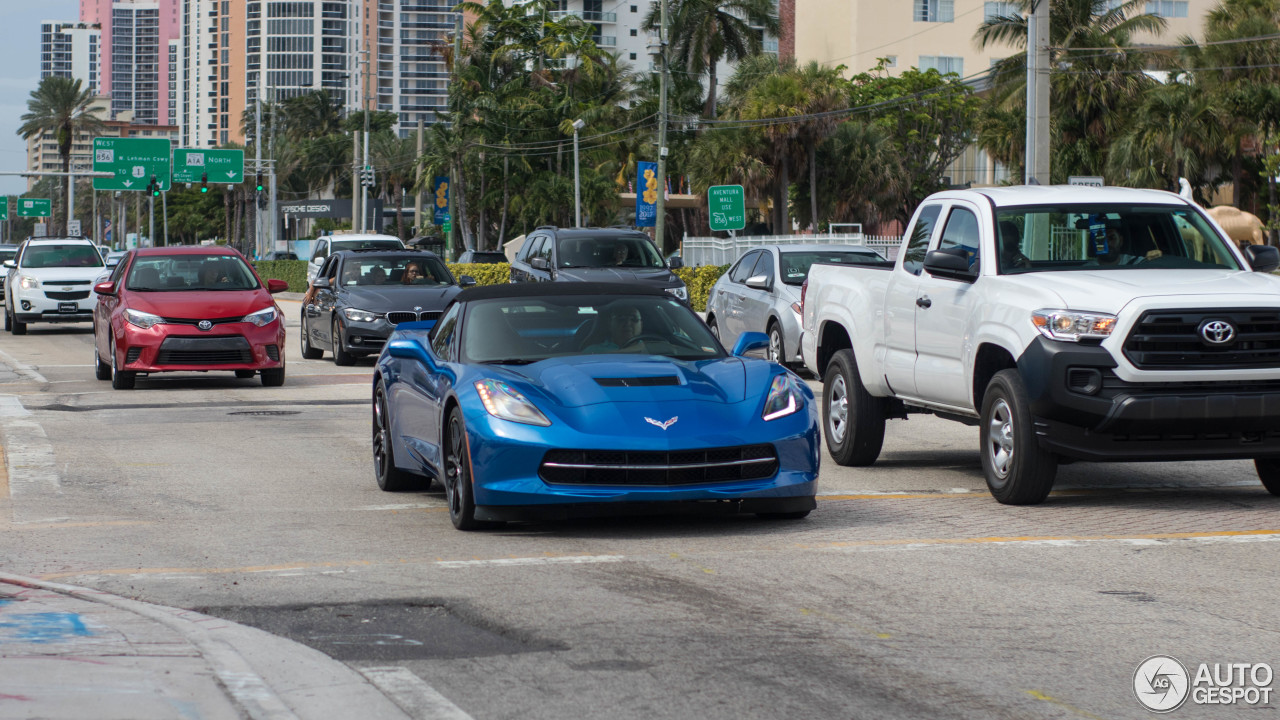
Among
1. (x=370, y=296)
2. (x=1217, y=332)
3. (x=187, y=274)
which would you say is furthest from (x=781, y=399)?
(x=370, y=296)

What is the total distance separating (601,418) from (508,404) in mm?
533

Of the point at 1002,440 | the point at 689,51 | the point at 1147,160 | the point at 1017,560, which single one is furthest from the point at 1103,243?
the point at 689,51

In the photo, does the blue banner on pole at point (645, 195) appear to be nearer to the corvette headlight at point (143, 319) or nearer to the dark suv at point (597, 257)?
the dark suv at point (597, 257)

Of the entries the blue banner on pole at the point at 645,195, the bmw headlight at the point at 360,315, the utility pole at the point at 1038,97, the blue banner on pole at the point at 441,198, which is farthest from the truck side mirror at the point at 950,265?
the blue banner on pole at the point at 441,198

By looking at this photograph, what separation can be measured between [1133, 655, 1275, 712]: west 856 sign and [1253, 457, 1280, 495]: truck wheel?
472 cm

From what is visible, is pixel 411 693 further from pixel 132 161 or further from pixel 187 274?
pixel 132 161

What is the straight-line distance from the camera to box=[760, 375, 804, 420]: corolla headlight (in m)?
8.85

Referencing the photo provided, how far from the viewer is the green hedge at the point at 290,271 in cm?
6600

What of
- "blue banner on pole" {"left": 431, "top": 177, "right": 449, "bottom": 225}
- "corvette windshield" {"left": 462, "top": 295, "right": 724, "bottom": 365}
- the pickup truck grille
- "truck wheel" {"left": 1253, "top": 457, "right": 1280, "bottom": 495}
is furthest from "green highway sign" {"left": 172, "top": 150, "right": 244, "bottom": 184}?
the pickup truck grille

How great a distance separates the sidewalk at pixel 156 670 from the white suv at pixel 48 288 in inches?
1034

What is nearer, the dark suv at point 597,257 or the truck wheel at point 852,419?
the truck wheel at point 852,419

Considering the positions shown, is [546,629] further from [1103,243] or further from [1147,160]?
[1147,160]

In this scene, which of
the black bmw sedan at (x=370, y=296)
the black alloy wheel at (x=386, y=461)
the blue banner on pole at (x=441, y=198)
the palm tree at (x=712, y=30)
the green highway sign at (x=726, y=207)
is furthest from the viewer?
the palm tree at (x=712, y=30)

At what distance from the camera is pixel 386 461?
10.7 metres
